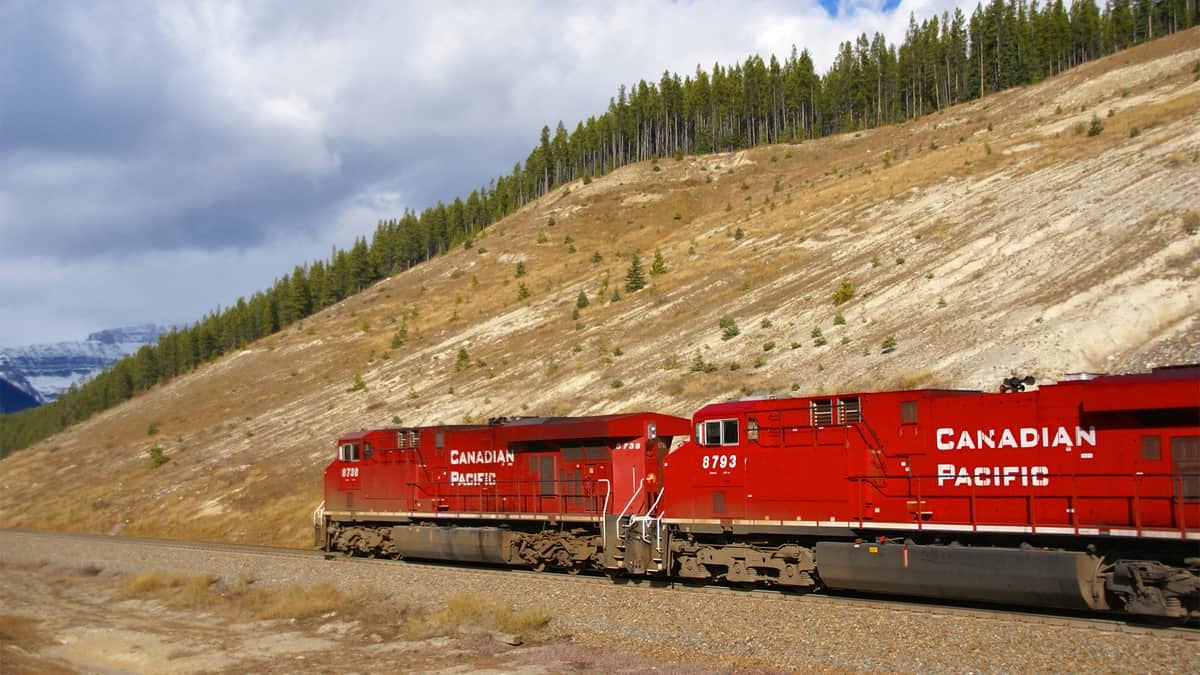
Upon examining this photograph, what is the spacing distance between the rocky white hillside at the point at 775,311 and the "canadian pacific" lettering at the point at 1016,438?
1356cm

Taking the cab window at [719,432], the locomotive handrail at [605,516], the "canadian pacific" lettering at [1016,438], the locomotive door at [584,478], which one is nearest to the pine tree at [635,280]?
the locomotive door at [584,478]

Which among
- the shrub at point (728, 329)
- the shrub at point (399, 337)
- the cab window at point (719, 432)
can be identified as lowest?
the cab window at point (719, 432)

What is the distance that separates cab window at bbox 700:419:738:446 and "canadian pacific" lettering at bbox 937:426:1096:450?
4787mm

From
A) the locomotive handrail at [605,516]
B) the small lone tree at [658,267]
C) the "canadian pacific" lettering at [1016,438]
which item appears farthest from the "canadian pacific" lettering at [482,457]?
the small lone tree at [658,267]

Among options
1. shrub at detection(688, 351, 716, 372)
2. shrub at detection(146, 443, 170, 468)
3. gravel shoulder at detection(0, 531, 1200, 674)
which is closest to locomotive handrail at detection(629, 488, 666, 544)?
gravel shoulder at detection(0, 531, 1200, 674)

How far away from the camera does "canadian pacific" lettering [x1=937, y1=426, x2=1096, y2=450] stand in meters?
16.1

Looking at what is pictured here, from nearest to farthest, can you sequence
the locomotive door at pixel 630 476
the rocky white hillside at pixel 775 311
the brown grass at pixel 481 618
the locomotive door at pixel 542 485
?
1. the brown grass at pixel 481 618
2. the locomotive door at pixel 630 476
3. the locomotive door at pixel 542 485
4. the rocky white hillside at pixel 775 311

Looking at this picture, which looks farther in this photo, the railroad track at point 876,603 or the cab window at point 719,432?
the cab window at point 719,432

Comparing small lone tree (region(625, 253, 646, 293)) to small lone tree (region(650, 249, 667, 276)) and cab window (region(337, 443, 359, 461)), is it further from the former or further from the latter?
cab window (region(337, 443, 359, 461))

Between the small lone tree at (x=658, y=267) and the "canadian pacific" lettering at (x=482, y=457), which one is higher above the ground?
the small lone tree at (x=658, y=267)

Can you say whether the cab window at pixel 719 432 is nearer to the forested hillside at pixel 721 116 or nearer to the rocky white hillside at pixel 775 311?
the rocky white hillside at pixel 775 311

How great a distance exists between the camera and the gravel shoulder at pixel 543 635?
13227mm

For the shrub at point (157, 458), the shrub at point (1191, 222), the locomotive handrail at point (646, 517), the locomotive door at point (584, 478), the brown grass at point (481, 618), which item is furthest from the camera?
the shrub at point (157, 458)

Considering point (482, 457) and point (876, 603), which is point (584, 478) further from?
point (876, 603)
